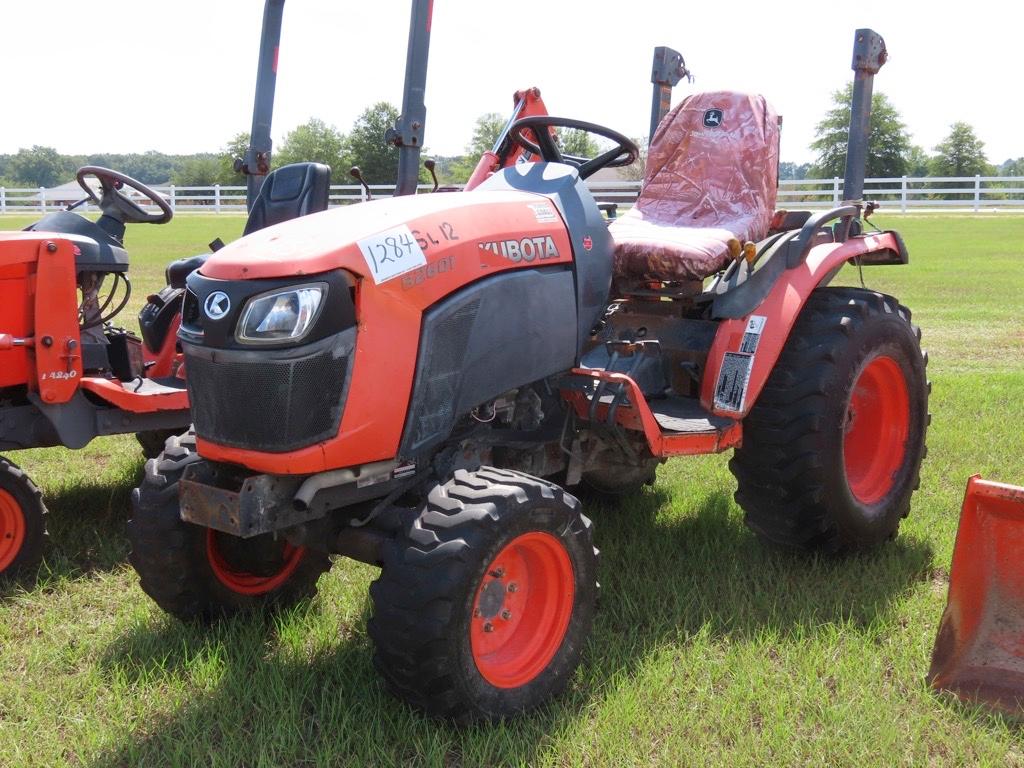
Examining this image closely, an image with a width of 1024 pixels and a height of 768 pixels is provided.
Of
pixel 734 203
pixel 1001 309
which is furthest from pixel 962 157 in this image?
pixel 734 203

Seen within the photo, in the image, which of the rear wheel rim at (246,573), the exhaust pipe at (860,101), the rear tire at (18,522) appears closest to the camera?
the rear wheel rim at (246,573)

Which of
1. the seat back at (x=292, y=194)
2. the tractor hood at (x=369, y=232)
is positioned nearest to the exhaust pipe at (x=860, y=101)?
the tractor hood at (x=369, y=232)

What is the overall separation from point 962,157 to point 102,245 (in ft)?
243

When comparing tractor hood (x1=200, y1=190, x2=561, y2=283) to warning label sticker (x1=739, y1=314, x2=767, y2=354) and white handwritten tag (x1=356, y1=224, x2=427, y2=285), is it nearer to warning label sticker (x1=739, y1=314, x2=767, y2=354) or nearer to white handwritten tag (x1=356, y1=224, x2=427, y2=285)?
white handwritten tag (x1=356, y1=224, x2=427, y2=285)

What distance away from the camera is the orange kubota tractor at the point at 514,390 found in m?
2.58

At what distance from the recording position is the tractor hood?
2.57m

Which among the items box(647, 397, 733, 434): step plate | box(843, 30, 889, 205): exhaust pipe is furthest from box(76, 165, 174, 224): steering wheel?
box(843, 30, 889, 205): exhaust pipe

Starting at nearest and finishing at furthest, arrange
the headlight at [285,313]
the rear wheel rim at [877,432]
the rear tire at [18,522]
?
1. the headlight at [285,313]
2. the rear tire at [18,522]
3. the rear wheel rim at [877,432]

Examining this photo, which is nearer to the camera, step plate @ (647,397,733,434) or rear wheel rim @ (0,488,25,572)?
step plate @ (647,397,733,434)

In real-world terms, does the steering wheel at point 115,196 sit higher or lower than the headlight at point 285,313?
higher

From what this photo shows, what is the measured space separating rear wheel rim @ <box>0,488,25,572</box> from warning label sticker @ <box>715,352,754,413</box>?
2617mm

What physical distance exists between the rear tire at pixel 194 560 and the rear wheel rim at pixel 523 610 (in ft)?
2.96

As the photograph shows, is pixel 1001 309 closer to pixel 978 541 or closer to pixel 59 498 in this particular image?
pixel 978 541

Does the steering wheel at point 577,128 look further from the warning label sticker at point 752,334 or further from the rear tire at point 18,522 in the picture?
the rear tire at point 18,522
